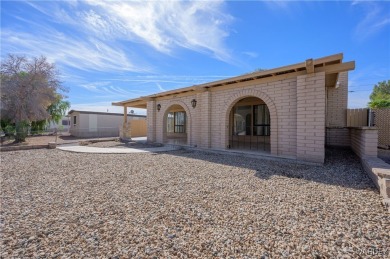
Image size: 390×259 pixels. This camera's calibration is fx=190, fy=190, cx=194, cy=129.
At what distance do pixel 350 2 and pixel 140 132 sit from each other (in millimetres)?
18559

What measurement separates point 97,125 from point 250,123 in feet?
61.5

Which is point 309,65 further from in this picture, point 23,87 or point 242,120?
point 23,87

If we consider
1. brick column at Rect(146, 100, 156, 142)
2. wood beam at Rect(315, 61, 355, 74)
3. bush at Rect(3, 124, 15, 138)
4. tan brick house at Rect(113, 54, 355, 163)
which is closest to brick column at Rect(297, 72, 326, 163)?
tan brick house at Rect(113, 54, 355, 163)

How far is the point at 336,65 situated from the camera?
5.83 metres

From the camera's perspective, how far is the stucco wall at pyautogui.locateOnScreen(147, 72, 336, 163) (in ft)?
20.1

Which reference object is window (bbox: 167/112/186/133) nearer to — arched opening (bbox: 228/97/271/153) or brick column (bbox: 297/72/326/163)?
arched opening (bbox: 228/97/271/153)

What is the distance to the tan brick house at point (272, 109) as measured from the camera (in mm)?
6105

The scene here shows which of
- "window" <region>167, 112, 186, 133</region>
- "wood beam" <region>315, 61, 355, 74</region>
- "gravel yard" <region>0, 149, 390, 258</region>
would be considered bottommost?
"gravel yard" <region>0, 149, 390, 258</region>

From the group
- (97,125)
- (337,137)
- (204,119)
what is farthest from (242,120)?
(97,125)

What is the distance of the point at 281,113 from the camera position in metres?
7.06

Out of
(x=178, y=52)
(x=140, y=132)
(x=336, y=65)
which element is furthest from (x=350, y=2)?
(x=140, y=132)

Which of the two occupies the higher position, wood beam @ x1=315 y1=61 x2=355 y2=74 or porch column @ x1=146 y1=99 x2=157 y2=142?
wood beam @ x1=315 y1=61 x2=355 y2=74

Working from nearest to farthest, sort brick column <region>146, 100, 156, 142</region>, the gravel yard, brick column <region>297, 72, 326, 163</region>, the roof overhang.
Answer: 1. the gravel yard
2. the roof overhang
3. brick column <region>297, 72, 326, 163</region>
4. brick column <region>146, 100, 156, 142</region>

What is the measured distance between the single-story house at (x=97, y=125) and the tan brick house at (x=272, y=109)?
6.25 metres
